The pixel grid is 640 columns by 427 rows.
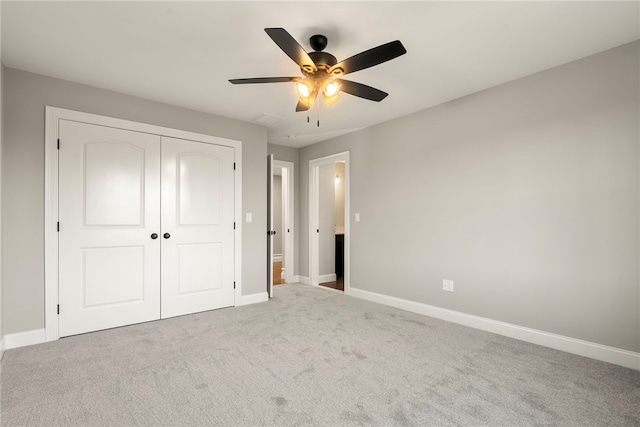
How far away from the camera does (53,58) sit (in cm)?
252

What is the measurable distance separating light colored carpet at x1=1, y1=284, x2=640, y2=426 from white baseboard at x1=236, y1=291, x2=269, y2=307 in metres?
0.85

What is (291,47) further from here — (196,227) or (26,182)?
(26,182)

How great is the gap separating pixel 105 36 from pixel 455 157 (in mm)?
3377

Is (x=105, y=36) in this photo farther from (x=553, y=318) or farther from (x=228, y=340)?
(x=553, y=318)

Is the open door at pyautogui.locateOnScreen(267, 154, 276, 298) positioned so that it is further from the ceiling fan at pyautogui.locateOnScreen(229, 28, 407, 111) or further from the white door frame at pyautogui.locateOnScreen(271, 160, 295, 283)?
the ceiling fan at pyautogui.locateOnScreen(229, 28, 407, 111)

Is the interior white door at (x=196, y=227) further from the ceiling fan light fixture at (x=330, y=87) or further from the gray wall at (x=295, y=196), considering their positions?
the ceiling fan light fixture at (x=330, y=87)

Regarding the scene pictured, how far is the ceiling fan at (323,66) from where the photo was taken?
5.76 ft

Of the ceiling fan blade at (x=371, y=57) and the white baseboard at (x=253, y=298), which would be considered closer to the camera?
the ceiling fan blade at (x=371, y=57)

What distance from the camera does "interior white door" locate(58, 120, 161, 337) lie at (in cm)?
290

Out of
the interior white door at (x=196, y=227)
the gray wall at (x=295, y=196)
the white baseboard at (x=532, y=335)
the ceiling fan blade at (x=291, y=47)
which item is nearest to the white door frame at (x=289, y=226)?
the gray wall at (x=295, y=196)

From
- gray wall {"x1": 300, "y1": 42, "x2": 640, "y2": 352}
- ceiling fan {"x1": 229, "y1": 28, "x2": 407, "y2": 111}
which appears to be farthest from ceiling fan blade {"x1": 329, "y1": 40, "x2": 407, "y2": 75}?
gray wall {"x1": 300, "y1": 42, "x2": 640, "y2": 352}

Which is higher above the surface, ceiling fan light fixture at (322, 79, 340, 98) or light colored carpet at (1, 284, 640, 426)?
ceiling fan light fixture at (322, 79, 340, 98)

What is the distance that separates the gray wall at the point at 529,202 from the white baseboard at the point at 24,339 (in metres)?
3.68

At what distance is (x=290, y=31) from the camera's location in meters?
2.13
